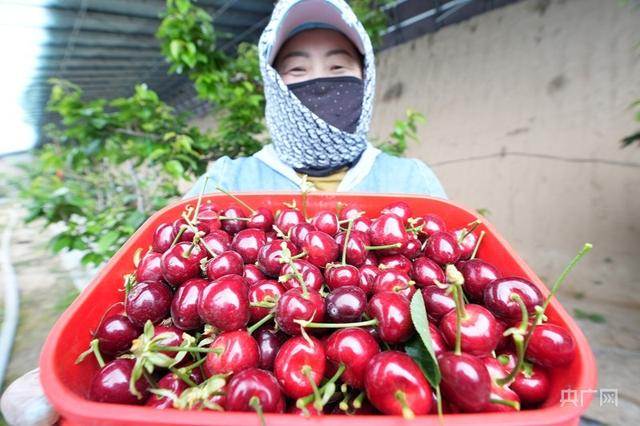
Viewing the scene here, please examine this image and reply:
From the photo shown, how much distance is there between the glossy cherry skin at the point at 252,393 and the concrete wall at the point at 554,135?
1827mm

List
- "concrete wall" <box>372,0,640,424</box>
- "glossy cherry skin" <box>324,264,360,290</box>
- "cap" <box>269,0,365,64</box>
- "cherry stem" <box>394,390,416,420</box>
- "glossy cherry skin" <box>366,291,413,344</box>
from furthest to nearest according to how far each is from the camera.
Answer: "concrete wall" <box>372,0,640,424</box> → "cap" <box>269,0,365,64</box> → "glossy cherry skin" <box>324,264,360,290</box> → "glossy cherry skin" <box>366,291,413,344</box> → "cherry stem" <box>394,390,416,420</box>

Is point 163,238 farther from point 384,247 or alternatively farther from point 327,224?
point 384,247

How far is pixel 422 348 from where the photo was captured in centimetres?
38

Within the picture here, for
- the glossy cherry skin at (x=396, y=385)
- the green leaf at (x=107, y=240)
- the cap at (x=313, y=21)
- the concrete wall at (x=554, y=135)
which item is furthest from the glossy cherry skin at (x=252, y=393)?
the concrete wall at (x=554, y=135)

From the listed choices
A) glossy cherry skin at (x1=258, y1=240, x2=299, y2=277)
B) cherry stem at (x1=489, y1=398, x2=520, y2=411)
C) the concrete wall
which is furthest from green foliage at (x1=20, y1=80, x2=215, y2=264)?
the concrete wall

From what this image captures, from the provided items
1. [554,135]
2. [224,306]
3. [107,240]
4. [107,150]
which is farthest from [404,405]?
[554,135]

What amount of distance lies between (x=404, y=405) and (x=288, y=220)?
17.0 inches

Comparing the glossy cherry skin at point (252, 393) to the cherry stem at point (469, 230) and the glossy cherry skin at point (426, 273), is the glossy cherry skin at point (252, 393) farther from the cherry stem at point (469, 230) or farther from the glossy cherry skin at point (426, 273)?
the cherry stem at point (469, 230)

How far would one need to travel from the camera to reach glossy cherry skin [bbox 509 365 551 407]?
1.28ft

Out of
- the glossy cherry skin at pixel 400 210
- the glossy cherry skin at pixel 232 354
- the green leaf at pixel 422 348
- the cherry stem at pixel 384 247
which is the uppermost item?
the glossy cherry skin at pixel 400 210

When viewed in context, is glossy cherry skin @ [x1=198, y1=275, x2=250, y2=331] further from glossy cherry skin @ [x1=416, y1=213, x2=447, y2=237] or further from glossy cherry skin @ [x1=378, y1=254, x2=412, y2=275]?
glossy cherry skin @ [x1=416, y1=213, x2=447, y2=237]

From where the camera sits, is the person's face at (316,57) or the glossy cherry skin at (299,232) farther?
the person's face at (316,57)

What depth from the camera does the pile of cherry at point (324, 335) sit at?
1.14ft

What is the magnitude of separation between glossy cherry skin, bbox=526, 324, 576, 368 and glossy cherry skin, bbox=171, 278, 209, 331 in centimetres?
44
